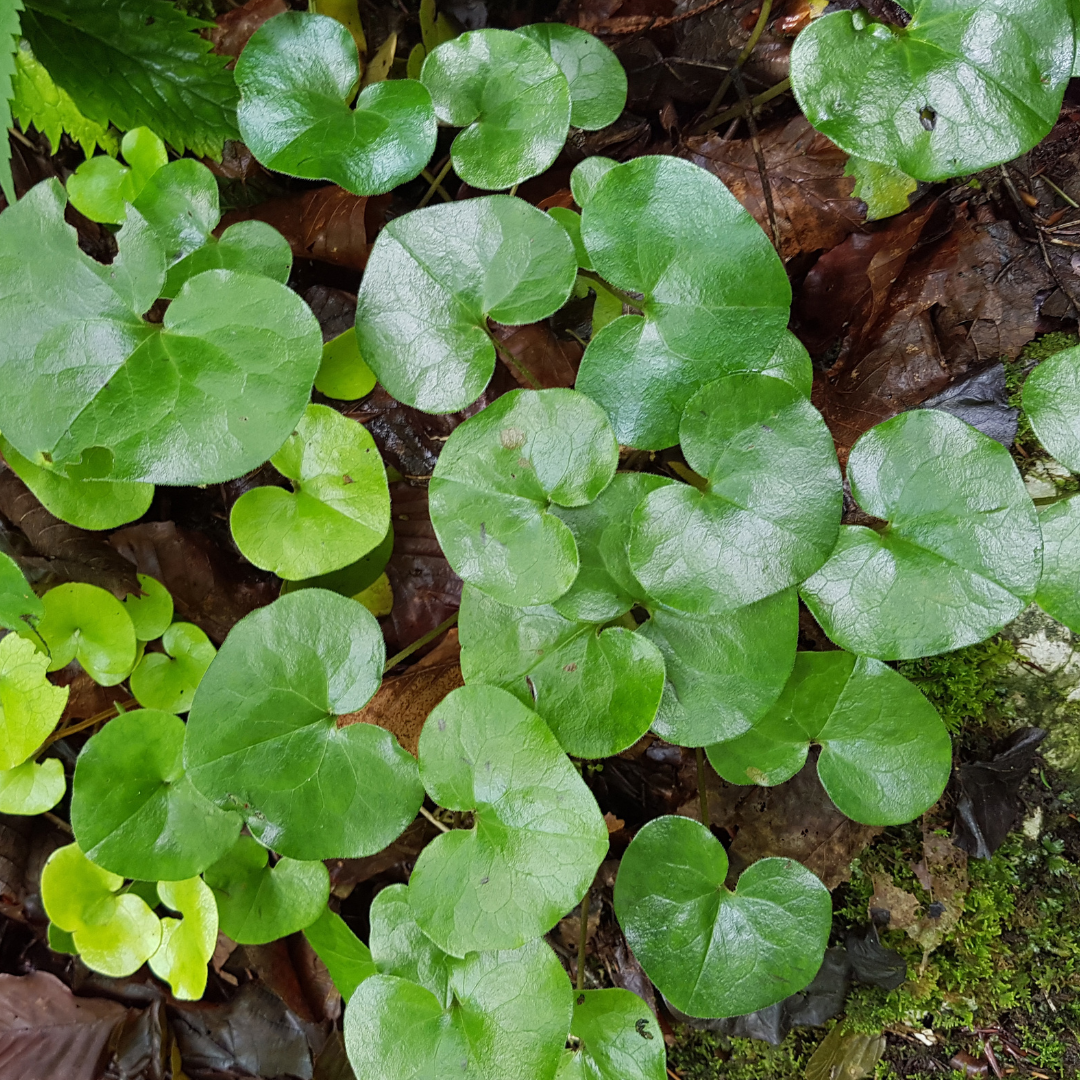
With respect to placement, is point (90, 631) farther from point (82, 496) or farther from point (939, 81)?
point (939, 81)

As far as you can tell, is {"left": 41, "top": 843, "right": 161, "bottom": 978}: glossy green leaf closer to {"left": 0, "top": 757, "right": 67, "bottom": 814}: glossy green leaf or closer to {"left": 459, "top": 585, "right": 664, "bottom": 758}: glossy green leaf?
{"left": 0, "top": 757, "right": 67, "bottom": 814}: glossy green leaf

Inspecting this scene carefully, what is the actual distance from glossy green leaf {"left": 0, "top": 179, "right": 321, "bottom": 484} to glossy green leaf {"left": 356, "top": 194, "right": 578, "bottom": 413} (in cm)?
13

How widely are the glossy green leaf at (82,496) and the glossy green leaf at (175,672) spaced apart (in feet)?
0.83

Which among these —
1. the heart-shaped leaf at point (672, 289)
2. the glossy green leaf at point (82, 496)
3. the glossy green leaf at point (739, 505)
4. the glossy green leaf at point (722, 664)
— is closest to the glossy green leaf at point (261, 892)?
the glossy green leaf at point (82, 496)

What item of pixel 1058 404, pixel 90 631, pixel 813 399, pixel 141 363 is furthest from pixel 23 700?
pixel 1058 404

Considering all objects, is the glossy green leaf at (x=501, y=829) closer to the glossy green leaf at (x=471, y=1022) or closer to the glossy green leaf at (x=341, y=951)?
the glossy green leaf at (x=471, y=1022)

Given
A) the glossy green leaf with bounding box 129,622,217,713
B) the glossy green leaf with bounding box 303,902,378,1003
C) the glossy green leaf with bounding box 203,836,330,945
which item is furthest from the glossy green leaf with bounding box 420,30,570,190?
the glossy green leaf with bounding box 303,902,378,1003

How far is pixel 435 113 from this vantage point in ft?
3.82

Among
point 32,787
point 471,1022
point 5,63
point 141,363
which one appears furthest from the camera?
point 32,787

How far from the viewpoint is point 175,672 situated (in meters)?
1.41

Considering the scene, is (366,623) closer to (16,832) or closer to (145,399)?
(145,399)

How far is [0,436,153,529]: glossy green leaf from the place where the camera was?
49.9 inches

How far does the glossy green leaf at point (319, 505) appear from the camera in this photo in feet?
3.84

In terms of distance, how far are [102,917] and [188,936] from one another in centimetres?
25
